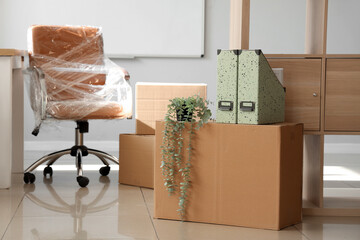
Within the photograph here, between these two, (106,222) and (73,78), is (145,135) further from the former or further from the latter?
(106,222)

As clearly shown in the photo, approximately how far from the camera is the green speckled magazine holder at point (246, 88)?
2283 millimetres

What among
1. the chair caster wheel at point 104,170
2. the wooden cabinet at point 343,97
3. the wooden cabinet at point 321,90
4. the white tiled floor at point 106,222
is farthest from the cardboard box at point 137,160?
the wooden cabinet at point 343,97

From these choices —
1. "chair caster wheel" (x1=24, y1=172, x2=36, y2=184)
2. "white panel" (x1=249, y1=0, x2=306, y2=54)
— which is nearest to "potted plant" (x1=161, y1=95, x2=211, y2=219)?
"chair caster wheel" (x1=24, y1=172, x2=36, y2=184)

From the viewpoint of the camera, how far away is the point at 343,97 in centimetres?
257

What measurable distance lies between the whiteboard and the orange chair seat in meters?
1.78

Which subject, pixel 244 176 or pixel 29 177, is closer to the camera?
pixel 244 176

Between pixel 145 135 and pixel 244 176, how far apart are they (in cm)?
119

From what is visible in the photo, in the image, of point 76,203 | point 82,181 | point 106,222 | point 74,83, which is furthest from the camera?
point 74,83

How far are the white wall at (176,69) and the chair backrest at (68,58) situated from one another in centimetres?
131

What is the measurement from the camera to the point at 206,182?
2.35 meters

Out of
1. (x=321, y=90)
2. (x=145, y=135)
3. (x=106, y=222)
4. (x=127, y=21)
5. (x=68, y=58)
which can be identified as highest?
(x=127, y=21)

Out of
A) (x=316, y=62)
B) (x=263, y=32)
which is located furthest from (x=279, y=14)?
(x=316, y=62)

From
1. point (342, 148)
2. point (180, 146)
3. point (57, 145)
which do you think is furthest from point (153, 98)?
point (342, 148)

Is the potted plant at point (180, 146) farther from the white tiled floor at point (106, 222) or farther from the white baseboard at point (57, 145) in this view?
the white baseboard at point (57, 145)
